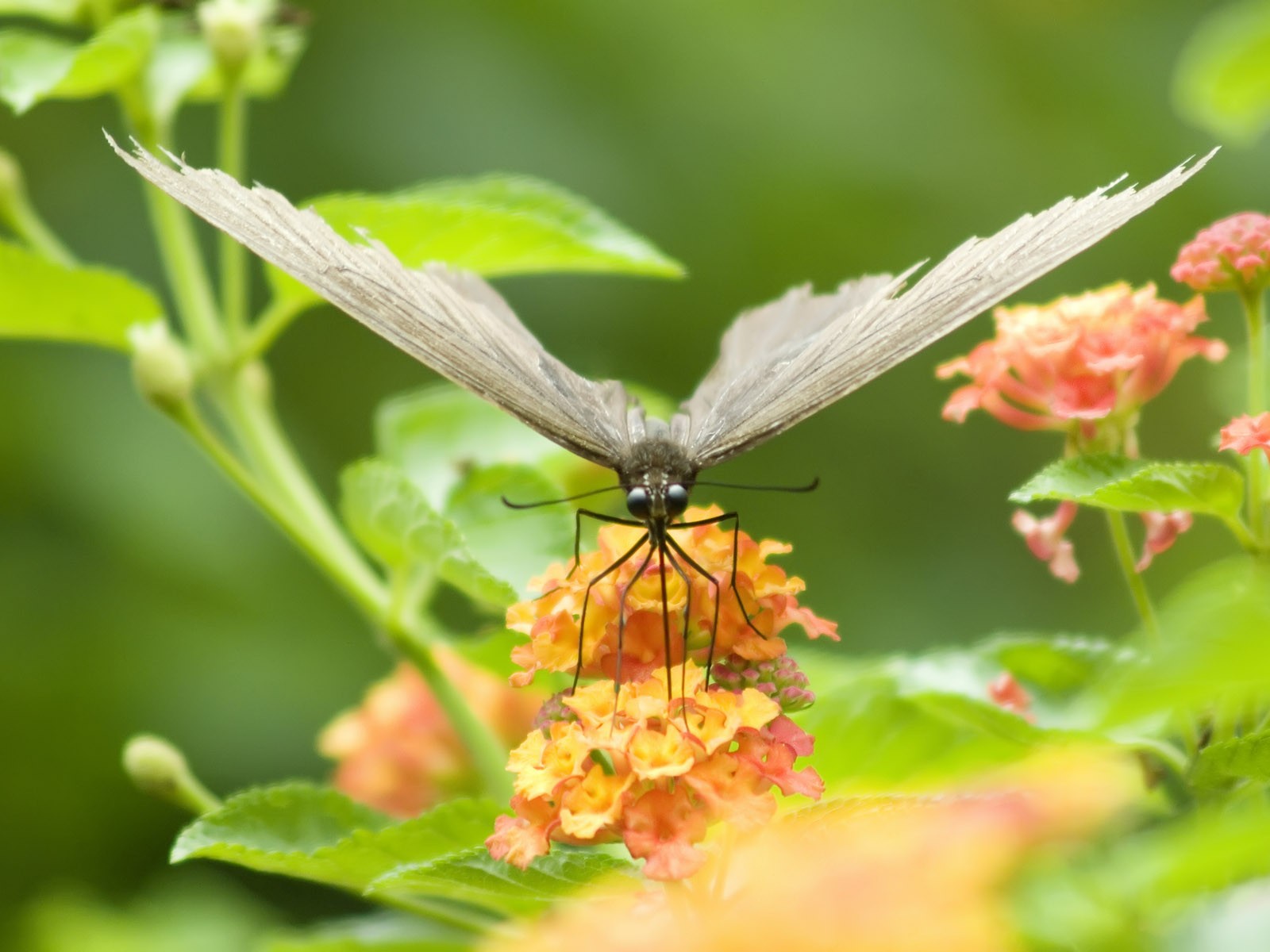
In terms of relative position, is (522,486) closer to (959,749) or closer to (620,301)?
(959,749)

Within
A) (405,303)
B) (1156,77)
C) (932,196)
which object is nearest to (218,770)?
(405,303)

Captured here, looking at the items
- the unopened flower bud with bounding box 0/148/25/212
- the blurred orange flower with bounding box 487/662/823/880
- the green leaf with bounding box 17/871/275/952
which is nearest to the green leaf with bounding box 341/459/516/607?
the blurred orange flower with bounding box 487/662/823/880

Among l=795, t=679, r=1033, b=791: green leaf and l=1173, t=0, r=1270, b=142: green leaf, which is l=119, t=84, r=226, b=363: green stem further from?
l=1173, t=0, r=1270, b=142: green leaf

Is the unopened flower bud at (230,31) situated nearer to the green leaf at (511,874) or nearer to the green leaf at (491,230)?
the green leaf at (491,230)

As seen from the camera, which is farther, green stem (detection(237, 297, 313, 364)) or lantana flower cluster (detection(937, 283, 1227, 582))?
green stem (detection(237, 297, 313, 364))

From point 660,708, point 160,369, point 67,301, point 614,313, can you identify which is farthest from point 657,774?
point 614,313

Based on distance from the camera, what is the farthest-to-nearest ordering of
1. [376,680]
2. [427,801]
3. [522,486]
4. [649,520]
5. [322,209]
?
[376,680] < [427,801] < [522,486] < [322,209] < [649,520]
